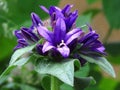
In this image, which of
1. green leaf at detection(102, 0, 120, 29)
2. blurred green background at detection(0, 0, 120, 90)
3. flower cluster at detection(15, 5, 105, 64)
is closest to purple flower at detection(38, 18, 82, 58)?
flower cluster at detection(15, 5, 105, 64)

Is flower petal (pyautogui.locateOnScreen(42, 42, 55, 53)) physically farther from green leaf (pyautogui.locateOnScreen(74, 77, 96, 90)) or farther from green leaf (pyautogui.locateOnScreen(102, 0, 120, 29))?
green leaf (pyautogui.locateOnScreen(102, 0, 120, 29))

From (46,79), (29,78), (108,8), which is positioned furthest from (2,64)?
(46,79)

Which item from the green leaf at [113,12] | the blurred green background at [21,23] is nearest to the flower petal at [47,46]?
the blurred green background at [21,23]

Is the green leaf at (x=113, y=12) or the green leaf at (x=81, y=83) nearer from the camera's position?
the green leaf at (x=81, y=83)

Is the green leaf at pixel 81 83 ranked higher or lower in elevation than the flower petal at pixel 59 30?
lower

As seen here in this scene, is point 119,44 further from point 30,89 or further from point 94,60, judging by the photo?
point 94,60

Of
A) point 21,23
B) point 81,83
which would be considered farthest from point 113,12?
point 81,83

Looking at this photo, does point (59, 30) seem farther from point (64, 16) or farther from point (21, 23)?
point (21, 23)

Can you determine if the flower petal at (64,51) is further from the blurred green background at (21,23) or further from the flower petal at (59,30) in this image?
the blurred green background at (21,23)
